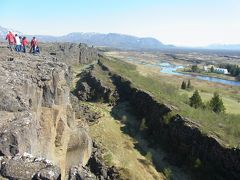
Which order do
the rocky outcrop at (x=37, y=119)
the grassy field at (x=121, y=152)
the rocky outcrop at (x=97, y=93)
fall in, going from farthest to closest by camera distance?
the rocky outcrop at (x=97, y=93) → the grassy field at (x=121, y=152) → the rocky outcrop at (x=37, y=119)

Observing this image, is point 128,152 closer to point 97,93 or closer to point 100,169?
point 100,169

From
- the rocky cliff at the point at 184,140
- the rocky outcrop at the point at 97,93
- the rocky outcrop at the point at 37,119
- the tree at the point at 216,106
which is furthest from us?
the rocky outcrop at the point at 97,93

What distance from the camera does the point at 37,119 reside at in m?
22.2

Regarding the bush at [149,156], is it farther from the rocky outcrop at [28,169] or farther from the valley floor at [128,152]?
the rocky outcrop at [28,169]

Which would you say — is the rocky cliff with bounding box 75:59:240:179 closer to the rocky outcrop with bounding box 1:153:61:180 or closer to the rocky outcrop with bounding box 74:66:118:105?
the rocky outcrop with bounding box 74:66:118:105

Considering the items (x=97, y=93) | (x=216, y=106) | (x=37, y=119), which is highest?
(x=37, y=119)

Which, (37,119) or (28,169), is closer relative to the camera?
(28,169)

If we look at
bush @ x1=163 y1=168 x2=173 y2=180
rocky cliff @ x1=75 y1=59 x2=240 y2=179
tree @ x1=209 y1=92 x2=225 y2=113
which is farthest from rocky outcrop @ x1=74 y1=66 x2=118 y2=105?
bush @ x1=163 y1=168 x2=173 y2=180

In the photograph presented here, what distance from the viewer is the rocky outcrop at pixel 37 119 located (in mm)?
16277

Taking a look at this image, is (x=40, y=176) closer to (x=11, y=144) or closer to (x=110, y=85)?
(x=11, y=144)

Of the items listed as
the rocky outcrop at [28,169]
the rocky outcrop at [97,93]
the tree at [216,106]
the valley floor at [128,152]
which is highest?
the rocky outcrop at [28,169]

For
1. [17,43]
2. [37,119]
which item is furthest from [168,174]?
[17,43]

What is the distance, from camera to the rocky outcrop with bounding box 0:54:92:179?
53.4ft

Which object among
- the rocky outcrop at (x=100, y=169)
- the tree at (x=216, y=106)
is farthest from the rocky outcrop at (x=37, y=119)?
the tree at (x=216, y=106)
